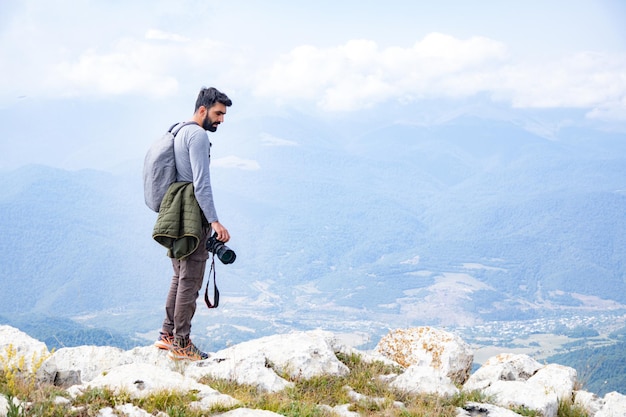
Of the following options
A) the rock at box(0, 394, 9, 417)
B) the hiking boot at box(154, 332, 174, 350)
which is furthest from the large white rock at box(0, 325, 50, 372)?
the rock at box(0, 394, 9, 417)

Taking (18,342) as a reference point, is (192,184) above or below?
above

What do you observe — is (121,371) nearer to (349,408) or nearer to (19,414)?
(19,414)

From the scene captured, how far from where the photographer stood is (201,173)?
713 centimetres

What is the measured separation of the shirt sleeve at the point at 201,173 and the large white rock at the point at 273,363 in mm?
A: 1576

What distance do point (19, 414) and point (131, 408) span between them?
808 mm

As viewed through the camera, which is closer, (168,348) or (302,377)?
(302,377)

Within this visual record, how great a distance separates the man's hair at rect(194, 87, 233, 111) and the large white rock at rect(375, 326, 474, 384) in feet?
13.5

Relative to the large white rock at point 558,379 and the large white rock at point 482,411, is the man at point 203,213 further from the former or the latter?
the large white rock at point 558,379

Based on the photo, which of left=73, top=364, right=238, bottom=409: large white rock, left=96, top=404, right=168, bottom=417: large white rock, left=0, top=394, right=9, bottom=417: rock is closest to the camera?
left=0, top=394, right=9, bottom=417: rock

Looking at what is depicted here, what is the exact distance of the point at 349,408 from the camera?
609 cm

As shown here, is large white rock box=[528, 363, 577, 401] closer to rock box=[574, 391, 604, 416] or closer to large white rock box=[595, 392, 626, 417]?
rock box=[574, 391, 604, 416]

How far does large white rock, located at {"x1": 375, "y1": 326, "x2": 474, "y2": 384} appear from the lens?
8656mm

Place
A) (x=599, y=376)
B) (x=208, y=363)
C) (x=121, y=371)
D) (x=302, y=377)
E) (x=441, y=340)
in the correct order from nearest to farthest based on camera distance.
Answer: (x=121, y=371) < (x=302, y=377) < (x=208, y=363) < (x=441, y=340) < (x=599, y=376)

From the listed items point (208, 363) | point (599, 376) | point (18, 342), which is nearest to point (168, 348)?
point (208, 363)
